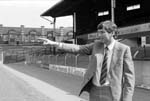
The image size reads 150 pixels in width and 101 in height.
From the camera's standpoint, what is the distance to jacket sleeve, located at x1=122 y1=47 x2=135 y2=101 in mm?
3615

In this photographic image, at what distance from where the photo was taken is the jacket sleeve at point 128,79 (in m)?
3.61

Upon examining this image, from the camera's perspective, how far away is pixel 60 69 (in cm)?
3203

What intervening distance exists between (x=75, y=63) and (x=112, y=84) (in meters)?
23.0

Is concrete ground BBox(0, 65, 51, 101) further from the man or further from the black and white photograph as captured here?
the man

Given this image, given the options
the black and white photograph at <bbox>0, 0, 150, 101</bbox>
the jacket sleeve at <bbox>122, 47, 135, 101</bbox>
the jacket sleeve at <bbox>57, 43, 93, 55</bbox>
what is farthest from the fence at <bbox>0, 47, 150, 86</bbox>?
the jacket sleeve at <bbox>122, 47, 135, 101</bbox>

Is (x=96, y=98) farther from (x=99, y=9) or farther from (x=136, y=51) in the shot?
(x=99, y=9)

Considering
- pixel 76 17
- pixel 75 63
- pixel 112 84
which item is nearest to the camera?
pixel 112 84

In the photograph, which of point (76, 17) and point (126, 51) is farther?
point (76, 17)

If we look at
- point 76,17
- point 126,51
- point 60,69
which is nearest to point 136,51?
point 126,51

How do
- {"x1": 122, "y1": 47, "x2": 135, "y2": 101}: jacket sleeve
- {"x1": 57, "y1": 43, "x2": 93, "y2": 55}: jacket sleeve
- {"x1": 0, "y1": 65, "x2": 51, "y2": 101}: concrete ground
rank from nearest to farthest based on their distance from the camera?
{"x1": 122, "y1": 47, "x2": 135, "y2": 101}: jacket sleeve, {"x1": 57, "y1": 43, "x2": 93, "y2": 55}: jacket sleeve, {"x1": 0, "y1": 65, "x2": 51, "y2": 101}: concrete ground

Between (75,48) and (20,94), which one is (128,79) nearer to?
(75,48)

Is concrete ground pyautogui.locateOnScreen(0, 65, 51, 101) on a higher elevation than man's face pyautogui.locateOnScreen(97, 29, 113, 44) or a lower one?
lower

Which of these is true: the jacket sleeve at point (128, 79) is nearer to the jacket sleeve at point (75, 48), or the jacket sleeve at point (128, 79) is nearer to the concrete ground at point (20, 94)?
the jacket sleeve at point (75, 48)

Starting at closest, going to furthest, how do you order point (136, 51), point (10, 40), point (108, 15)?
point (136, 51) → point (108, 15) → point (10, 40)
